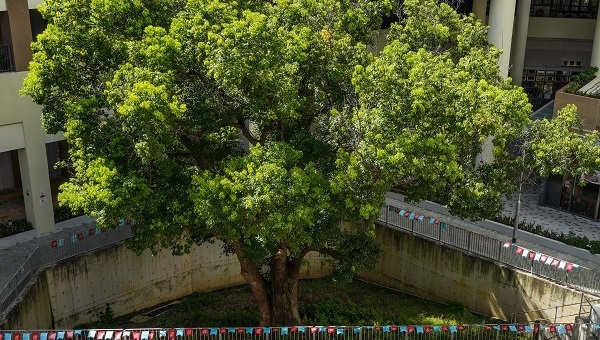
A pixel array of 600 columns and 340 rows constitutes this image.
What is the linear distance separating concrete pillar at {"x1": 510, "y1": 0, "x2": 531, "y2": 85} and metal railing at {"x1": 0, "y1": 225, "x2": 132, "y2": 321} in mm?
25495

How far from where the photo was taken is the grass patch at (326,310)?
A: 25.3 m

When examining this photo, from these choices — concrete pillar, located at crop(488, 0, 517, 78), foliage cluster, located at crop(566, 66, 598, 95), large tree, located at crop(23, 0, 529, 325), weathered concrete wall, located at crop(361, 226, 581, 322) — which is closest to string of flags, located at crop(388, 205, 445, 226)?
weathered concrete wall, located at crop(361, 226, 581, 322)

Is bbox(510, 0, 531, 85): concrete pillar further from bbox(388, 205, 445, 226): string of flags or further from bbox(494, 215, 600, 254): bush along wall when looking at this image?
bbox(388, 205, 445, 226): string of flags

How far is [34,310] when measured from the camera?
23172 millimetres

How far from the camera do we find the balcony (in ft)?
86.0

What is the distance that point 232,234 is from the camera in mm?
18406

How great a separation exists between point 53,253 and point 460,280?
15.6 metres

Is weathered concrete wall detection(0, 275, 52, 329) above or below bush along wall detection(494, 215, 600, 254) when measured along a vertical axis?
below

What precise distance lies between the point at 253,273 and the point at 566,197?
1575 cm

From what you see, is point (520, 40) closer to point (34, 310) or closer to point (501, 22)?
point (501, 22)

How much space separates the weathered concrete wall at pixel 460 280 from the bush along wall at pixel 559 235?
3269 mm

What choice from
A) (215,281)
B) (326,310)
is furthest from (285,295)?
(215,281)

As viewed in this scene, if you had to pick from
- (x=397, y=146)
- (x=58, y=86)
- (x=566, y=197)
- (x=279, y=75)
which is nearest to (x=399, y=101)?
(x=397, y=146)

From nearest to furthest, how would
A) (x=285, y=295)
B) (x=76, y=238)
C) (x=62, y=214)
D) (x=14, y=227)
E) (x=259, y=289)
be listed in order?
(x=259, y=289), (x=285, y=295), (x=76, y=238), (x=14, y=227), (x=62, y=214)
